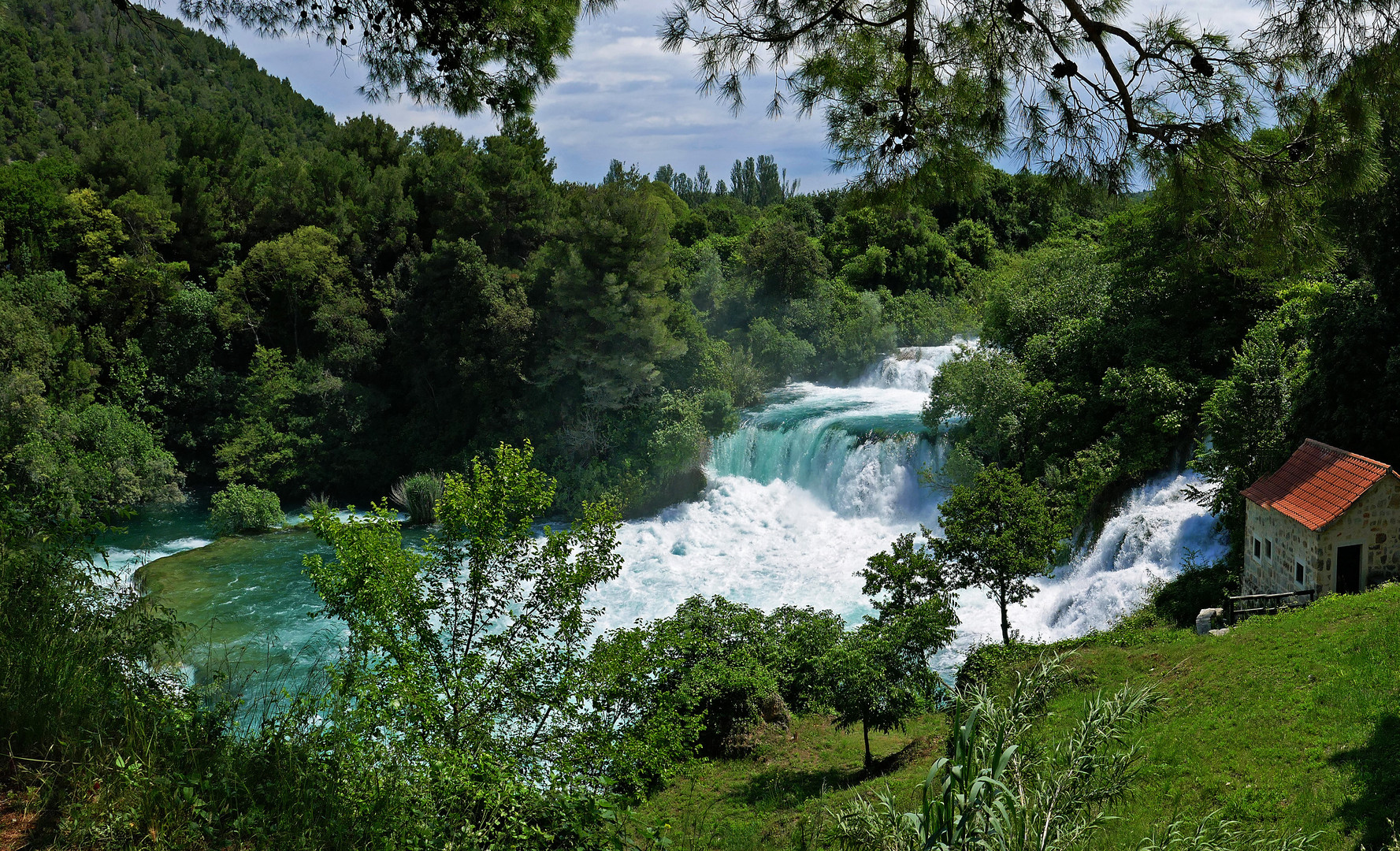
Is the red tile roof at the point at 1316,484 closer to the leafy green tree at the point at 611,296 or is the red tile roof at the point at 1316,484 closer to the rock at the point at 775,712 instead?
the rock at the point at 775,712

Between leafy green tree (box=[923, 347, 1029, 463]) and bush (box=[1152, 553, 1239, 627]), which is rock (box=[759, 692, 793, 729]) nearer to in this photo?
bush (box=[1152, 553, 1239, 627])

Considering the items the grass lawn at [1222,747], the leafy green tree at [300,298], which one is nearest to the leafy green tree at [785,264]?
the leafy green tree at [300,298]

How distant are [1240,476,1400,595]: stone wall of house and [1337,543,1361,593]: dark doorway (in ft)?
0.21

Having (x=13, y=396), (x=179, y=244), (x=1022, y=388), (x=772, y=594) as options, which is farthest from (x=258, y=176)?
(x=1022, y=388)

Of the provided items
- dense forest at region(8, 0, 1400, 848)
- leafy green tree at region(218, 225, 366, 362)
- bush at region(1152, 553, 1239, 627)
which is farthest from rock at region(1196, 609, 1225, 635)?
leafy green tree at region(218, 225, 366, 362)

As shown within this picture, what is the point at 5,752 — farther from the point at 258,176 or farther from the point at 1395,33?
the point at 258,176

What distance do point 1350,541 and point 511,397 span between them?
64.0 ft

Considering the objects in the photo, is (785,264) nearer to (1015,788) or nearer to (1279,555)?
(1279,555)

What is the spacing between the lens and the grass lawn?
661cm

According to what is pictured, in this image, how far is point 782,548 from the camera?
66.6 ft

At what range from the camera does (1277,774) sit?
23.3ft

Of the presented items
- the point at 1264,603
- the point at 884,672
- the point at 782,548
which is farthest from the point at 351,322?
the point at 1264,603

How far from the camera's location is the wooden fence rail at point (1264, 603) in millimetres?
10750

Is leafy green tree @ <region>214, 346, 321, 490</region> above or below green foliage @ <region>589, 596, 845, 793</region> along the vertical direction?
above
